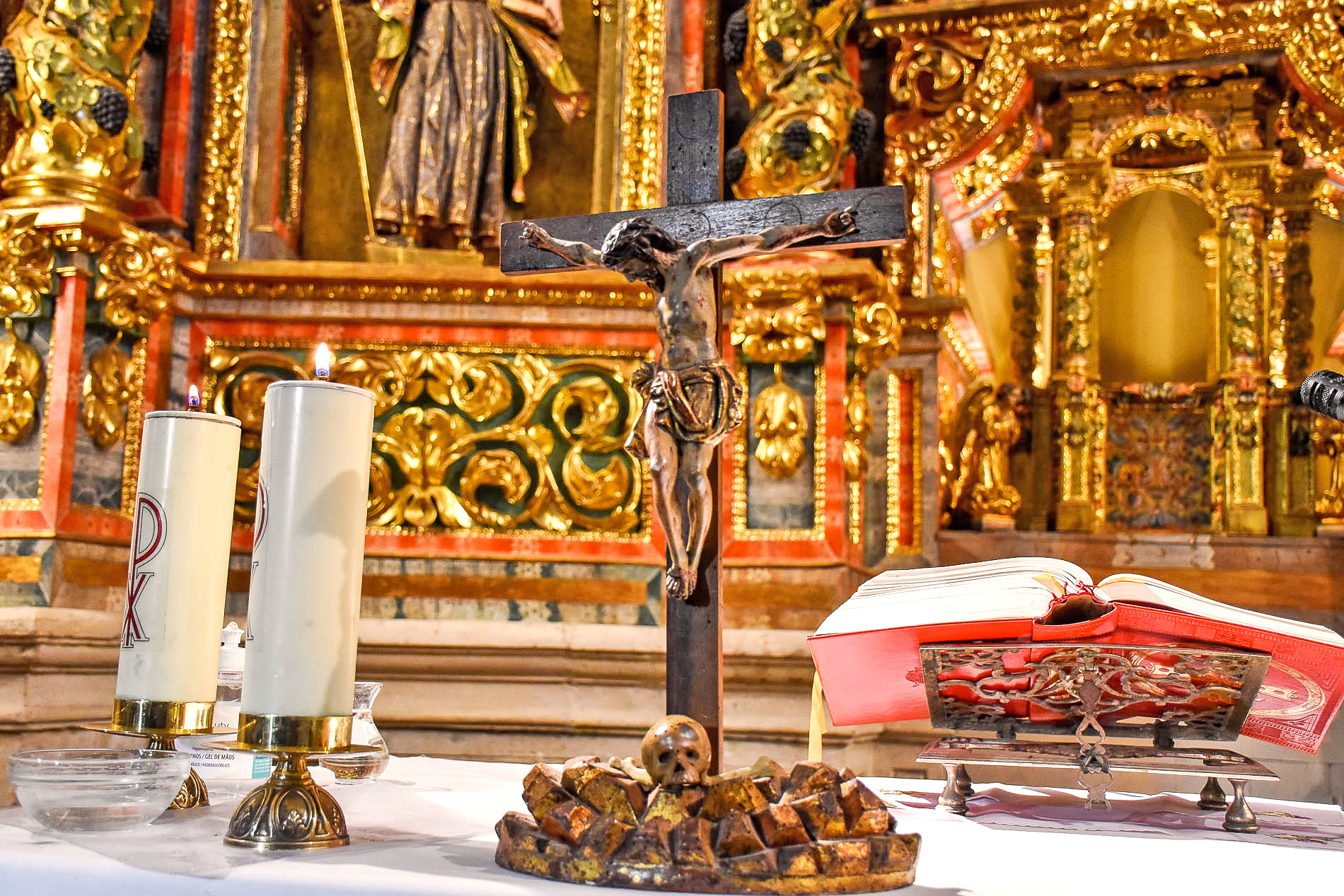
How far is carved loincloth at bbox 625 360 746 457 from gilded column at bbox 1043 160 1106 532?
98.5 inches

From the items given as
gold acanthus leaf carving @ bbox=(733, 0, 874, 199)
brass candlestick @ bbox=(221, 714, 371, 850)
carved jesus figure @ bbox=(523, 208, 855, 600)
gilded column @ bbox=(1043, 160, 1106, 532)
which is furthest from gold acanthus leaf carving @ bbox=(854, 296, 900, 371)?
brass candlestick @ bbox=(221, 714, 371, 850)

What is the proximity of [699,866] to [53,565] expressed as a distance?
211cm

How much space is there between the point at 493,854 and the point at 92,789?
1.02 feet

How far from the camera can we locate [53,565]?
102 inches

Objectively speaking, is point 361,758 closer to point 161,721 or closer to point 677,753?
point 161,721

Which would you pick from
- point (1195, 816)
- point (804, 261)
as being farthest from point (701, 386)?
point (804, 261)

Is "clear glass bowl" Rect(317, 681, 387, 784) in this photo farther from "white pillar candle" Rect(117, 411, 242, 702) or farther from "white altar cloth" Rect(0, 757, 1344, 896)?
"white pillar candle" Rect(117, 411, 242, 702)

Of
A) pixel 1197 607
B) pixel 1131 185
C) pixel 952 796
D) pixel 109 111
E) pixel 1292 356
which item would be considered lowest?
pixel 952 796

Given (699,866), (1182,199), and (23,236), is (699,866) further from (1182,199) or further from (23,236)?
(1182,199)

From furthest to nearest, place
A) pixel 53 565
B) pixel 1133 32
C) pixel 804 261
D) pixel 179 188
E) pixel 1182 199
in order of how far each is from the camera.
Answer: pixel 1182 199
pixel 1133 32
pixel 179 188
pixel 804 261
pixel 53 565

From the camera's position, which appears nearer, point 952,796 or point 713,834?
point 713,834

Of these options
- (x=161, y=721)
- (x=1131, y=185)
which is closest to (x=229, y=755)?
(x=161, y=721)

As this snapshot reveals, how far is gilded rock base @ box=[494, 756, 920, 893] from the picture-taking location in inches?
34.3

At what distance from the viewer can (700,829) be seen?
895 mm
